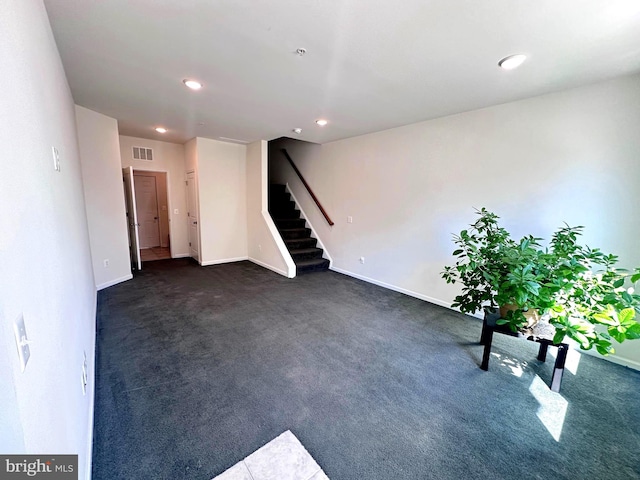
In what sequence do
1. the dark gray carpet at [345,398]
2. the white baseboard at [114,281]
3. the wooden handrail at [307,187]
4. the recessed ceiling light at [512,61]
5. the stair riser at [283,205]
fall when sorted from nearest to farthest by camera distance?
the dark gray carpet at [345,398] → the recessed ceiling light at [512,61] → the white baseboard at [114,281] → the wooden handrail at [307,187] → the stair riser at [283,205]

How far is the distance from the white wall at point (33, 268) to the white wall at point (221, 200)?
3.75 metres

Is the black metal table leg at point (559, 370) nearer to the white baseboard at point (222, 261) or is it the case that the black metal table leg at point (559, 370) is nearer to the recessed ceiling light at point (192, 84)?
the recessed ceiling light at point (192, 84)

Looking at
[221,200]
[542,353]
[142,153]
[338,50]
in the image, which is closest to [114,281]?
[221,200]

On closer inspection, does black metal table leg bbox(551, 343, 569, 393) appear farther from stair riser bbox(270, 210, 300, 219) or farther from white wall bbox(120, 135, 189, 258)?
white wall bbox(120, 135, 189, 258)

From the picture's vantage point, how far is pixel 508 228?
3.04 metres

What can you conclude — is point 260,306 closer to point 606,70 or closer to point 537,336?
point 537,336

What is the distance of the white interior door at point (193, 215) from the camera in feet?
18.1

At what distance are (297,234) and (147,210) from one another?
14.3 ft

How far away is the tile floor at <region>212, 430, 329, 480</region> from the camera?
1.41 meters

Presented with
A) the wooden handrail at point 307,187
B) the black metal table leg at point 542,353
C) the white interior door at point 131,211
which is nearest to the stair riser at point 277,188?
the wooden handrail at point 307,187

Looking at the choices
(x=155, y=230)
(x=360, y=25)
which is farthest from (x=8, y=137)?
(x=155, y=230)

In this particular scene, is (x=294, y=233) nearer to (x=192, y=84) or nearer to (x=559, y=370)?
(x=192, y=84)

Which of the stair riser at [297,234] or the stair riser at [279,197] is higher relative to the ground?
the stair riser at [279,197]

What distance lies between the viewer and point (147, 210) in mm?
7035
